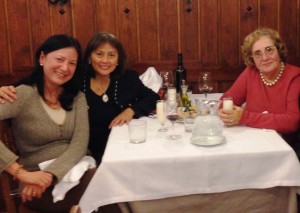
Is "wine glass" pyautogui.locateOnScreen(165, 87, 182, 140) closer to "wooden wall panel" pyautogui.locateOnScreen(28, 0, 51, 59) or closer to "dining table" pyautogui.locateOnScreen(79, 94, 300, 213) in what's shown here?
"dining table" pyautogui.locateOnScreen(79, 94, 300, 213)

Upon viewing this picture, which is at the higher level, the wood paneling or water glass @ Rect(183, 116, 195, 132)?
the wood paneling

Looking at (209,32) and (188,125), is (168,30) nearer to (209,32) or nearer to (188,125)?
(209,32)

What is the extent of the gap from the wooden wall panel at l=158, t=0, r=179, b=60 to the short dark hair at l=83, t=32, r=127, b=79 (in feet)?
2.40

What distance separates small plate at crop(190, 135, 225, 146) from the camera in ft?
5.43

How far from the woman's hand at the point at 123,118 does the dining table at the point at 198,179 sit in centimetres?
53

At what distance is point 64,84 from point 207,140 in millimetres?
842

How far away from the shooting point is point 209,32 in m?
3.09

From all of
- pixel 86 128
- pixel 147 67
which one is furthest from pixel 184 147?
pixel 147 67

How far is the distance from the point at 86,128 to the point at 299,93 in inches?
45.2

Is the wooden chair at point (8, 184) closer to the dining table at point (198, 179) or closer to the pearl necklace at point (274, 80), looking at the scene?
the dining table at point (198, 179)

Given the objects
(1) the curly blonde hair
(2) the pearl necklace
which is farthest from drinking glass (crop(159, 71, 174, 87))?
(2) the pearl necklace

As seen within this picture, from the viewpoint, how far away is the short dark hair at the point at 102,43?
237 cm

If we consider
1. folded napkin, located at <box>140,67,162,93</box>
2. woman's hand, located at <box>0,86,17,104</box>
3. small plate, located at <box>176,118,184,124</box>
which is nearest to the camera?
woman's hand, located at <box>0,86,17,104</box>

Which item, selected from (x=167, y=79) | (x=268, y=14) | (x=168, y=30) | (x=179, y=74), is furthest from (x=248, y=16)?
(x=167, y=79)
